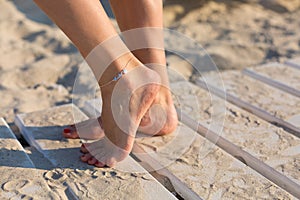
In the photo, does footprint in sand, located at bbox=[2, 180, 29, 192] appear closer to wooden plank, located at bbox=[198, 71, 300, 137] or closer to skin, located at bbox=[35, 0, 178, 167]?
skin, located at bbox=[35, 0, 178, 167]

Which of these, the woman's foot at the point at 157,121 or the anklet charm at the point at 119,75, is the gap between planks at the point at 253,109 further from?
the anklet charm at the point at 119,75

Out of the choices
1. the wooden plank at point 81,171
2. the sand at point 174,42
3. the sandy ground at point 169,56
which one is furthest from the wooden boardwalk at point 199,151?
the sandy ground at point 169,56

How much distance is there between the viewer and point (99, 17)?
57.1 inches

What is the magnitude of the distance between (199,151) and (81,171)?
387mm

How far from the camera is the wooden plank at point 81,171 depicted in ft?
4.68

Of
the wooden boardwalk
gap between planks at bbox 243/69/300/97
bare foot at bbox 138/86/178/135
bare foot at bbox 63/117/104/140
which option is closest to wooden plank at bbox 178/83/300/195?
the wooden boardwalk

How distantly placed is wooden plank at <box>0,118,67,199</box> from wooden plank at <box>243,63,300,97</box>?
109 cm

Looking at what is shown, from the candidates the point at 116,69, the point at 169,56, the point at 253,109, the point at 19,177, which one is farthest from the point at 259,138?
the point at 169,56

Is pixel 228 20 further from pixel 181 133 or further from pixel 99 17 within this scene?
pixel 99 17

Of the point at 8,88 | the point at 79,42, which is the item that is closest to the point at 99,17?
the point at 79,42

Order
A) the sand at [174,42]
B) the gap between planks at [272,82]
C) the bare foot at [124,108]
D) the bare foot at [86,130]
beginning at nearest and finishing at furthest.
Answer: the bare foot at [124,108]
the bare foot at [86,130]
the gap between planks at [272,82]
the sand at [174,42]

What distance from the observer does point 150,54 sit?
1708 mm

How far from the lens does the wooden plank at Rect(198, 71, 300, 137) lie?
6.15 ft

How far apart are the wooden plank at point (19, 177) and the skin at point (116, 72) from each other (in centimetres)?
16
